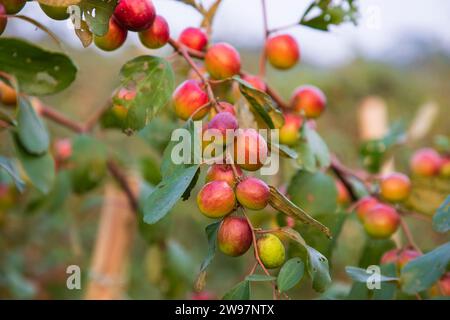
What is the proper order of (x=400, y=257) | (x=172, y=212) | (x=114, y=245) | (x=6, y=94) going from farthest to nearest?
1. (x=114, y=245)
2. (x=172, y=212)
3. (x=6, y=94)
4. (x=400, y=257)

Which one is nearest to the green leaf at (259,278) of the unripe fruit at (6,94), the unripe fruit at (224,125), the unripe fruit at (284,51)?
the unripe fruit at (224,125)

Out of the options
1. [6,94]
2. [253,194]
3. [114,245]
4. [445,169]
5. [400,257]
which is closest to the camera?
[253,194]

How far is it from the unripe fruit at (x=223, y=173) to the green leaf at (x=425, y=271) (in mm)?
212

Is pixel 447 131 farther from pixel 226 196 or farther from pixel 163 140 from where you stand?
pixel 226 196

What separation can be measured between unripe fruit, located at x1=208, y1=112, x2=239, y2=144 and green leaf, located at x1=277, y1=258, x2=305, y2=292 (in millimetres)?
114

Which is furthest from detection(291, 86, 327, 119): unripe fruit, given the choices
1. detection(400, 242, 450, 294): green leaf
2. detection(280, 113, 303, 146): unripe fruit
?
detection(400, 242, 450, 294): green leaf

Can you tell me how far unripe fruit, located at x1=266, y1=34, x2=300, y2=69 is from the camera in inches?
26.3

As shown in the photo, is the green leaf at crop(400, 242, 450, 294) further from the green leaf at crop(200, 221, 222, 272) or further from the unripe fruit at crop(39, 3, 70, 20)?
the unripe fruit at crop(39, 3, 70, 20)

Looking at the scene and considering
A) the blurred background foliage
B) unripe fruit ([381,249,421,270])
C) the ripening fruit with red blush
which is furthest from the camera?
the blurred background foliage

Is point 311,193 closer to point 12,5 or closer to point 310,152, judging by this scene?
point 310,152

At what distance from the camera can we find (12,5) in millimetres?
482

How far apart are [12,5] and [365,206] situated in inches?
19.7

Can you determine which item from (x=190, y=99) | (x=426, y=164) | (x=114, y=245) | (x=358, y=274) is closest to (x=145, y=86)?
(x=190, y=99)

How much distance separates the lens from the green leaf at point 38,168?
0.70 m
